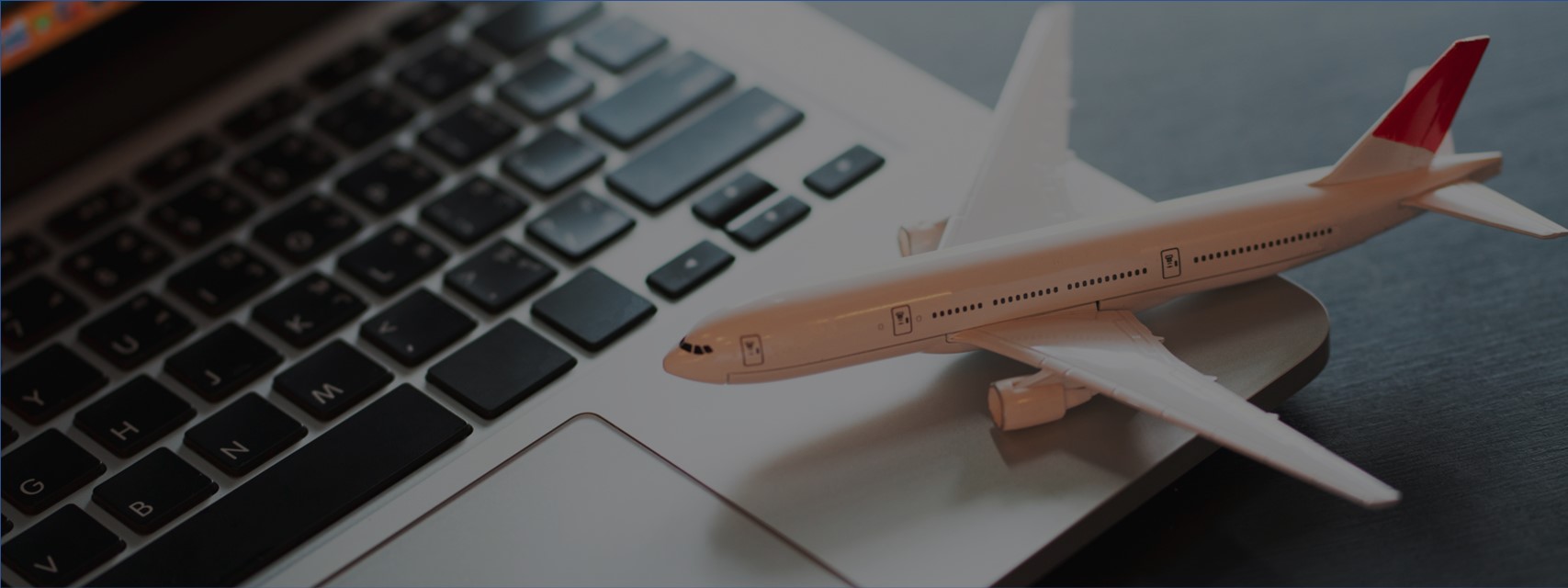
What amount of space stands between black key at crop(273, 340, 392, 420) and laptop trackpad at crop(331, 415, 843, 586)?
4.5 inches

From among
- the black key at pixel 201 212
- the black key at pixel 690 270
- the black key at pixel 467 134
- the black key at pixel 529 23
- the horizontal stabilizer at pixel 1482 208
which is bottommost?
the black key at pixel 201 212

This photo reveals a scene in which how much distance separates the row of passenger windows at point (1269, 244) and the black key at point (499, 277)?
0.41m

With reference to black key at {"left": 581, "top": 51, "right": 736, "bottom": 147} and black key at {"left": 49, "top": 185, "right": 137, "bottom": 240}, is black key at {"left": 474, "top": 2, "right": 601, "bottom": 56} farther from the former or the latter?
black key at {"left": 49, "top": 185, "right": 137, "bottom": 240}

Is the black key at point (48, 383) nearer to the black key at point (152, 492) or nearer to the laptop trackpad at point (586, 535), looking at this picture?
the black key at point (152, 492)

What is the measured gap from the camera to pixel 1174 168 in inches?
46.1

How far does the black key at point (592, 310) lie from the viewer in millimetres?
924

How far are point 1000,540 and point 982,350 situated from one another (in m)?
0.14

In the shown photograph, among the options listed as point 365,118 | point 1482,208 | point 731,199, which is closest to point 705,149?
point 731,199

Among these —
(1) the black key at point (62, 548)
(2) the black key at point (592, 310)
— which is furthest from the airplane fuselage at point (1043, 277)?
(1) the black key at point (62, 548)

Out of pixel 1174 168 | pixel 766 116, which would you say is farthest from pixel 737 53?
pixel 1174 168

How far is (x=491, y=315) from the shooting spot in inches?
37.7

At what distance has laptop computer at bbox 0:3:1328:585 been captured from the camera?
2.62 ft

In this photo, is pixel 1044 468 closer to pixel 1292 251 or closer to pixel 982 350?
pixel 982 350

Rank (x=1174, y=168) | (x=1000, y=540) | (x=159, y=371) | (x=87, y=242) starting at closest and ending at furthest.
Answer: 1. (x=1000, y=540)
2. (x=159, y=371)
3. (x=87, y=242)
4. (x=1174, y=168)
